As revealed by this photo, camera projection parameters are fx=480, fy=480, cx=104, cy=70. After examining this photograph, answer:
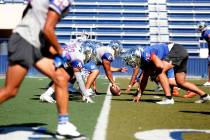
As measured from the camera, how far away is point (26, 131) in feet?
17.2

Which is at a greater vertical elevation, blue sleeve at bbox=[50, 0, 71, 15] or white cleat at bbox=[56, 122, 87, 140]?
blue sleeve at bbox=[50, 0, 71, 15]

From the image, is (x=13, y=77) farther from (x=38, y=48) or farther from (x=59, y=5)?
(x=59, y=5)

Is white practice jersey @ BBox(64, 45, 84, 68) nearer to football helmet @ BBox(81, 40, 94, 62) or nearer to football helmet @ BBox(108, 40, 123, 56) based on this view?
football helmet @ BBox(81, 40, 94, 62)

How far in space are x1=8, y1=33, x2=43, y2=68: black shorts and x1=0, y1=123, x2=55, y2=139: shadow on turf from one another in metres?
0.75

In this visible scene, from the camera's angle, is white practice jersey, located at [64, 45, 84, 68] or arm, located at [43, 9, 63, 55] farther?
white practice jersey, located at [64, 45, 84, 68]

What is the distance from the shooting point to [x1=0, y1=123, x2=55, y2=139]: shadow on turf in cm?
497

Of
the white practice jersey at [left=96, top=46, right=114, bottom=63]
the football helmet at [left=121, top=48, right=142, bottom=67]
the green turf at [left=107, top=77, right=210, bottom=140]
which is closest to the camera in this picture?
the green turf at [left=107, top=77, right=210, bottom=140]

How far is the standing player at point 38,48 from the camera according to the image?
15.4 ft

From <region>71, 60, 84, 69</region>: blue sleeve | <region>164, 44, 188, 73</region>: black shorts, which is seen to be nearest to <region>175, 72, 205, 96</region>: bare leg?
<region>164, 44, 188, 73</region>: black shorts

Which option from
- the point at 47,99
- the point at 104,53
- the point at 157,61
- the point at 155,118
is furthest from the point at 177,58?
the point at 155,118

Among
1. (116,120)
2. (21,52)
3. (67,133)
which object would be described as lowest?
(116,120)

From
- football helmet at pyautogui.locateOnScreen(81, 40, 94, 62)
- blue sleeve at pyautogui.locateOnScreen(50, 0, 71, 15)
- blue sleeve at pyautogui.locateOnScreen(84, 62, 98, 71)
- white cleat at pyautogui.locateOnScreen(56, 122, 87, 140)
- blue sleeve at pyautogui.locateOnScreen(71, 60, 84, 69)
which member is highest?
blue sleeve at pyautogui.locateOnScreen(50, 0, 71, 15)

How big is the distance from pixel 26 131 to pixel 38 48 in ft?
3.27

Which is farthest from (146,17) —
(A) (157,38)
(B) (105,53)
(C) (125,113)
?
(C) (125,113)
